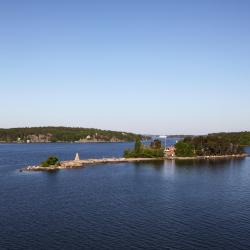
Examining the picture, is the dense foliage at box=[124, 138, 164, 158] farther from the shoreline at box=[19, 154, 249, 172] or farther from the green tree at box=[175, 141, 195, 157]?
the green tree at box=[175, 141, 195, 157]

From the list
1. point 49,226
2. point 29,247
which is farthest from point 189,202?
point 29,247

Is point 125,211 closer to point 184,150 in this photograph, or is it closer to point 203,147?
point 184,150

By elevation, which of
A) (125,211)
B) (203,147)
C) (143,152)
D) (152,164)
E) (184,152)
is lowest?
(125,211)

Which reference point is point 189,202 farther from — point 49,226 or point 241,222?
point 49,226

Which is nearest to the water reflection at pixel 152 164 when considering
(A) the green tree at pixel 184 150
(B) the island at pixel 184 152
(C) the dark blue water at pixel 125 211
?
(B) the island at pixel 184 152

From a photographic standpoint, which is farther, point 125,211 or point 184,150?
point 184,150

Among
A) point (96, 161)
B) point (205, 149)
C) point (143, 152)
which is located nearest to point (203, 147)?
point (205, 149)

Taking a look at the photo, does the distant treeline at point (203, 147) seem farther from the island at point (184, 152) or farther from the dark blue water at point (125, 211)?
the dark blue water at point (125, 211)
